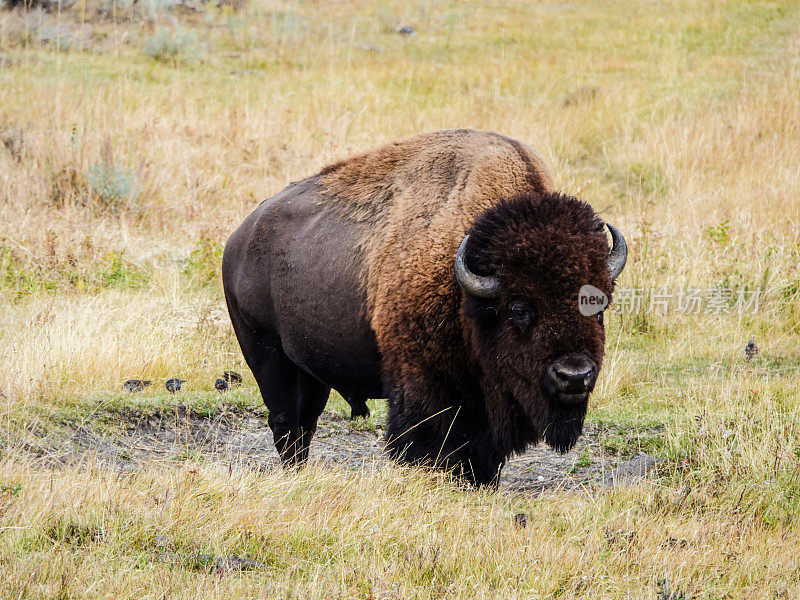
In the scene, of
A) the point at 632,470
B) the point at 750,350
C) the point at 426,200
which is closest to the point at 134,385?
the point at 426,200

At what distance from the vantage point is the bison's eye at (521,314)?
4.03m

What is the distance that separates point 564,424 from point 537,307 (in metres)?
0.58

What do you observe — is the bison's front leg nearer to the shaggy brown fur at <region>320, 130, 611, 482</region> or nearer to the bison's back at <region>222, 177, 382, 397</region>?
the shaggy brown fur at <region>320, 130, 611, 482</region>

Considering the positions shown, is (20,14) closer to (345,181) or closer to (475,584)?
(345,181)

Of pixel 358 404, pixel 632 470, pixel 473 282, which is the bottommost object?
pixel 632 470

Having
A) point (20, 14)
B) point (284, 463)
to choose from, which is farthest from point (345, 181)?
point (20, 14)

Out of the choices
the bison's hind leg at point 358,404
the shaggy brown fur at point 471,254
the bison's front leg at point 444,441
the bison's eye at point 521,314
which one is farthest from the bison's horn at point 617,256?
→ the bison's hind leg at point 358,404

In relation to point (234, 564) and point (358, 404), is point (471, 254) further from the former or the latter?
point (234, 564)

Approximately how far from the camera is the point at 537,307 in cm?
399

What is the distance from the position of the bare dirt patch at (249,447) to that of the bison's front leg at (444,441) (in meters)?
0.31

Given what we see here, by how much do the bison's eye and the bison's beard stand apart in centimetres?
40

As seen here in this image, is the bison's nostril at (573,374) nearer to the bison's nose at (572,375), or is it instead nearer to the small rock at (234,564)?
the bison's nose at (572,375)

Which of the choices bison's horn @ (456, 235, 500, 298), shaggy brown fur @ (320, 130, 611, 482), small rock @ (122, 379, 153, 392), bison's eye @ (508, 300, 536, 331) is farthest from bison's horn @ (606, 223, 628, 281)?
small rock @ (122, 379, 153, 392)

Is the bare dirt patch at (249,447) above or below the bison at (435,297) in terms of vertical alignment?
below
